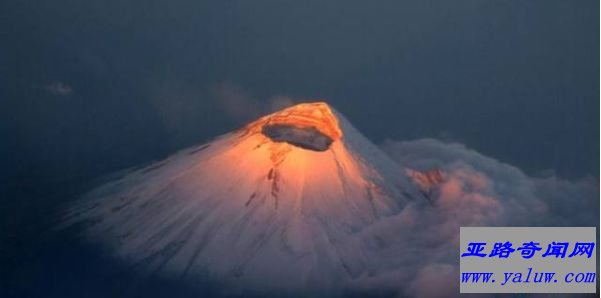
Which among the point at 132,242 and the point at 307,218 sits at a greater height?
the point at 307,218

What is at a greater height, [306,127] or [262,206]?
[306,127]

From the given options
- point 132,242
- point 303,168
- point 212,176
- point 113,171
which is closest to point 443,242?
point 303,168

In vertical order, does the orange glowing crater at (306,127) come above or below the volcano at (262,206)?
above

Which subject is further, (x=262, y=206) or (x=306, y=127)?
(x=306, y=127)

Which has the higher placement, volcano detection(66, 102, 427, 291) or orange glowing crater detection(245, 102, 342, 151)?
orange glowing crater detection(245, 102, 342, 151)

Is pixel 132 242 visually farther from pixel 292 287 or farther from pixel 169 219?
pixel 292 287
